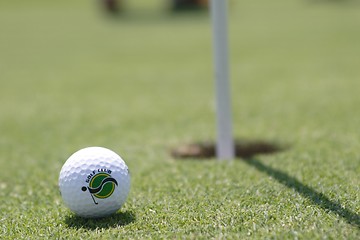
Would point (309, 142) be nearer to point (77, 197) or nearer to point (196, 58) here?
point (77, 197)

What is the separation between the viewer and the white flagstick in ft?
17.6

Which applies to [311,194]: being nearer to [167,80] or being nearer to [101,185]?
[101,185]

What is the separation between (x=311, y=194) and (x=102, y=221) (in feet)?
5.15

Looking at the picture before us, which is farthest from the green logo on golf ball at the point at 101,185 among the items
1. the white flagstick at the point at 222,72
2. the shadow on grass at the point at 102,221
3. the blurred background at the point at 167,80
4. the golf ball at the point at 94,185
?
the blurred background at the point at 167,80

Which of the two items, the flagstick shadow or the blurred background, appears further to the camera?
the blurred background

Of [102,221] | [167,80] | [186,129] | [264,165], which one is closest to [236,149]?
[186,129]

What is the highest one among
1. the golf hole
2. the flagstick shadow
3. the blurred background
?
the flagstick shadow

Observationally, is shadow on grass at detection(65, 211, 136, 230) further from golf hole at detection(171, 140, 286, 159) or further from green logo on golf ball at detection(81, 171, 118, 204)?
golf hole at detection(171, 140, 286, 159)

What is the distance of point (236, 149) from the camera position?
641cm

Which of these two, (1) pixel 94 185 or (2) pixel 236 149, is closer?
(1) pixel 94 185

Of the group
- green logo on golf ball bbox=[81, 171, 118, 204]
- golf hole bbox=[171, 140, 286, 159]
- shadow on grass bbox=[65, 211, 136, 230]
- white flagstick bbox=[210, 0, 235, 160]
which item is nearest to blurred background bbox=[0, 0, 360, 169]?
golf hole bbox=[171, 140, 286, 159]

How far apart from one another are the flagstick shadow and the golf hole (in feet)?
2.75

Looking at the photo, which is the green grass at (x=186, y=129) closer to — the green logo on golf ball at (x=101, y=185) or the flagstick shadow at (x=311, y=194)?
the flagstick shadow at (x=311, y=194)

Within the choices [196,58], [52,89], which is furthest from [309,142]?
[196,58]
